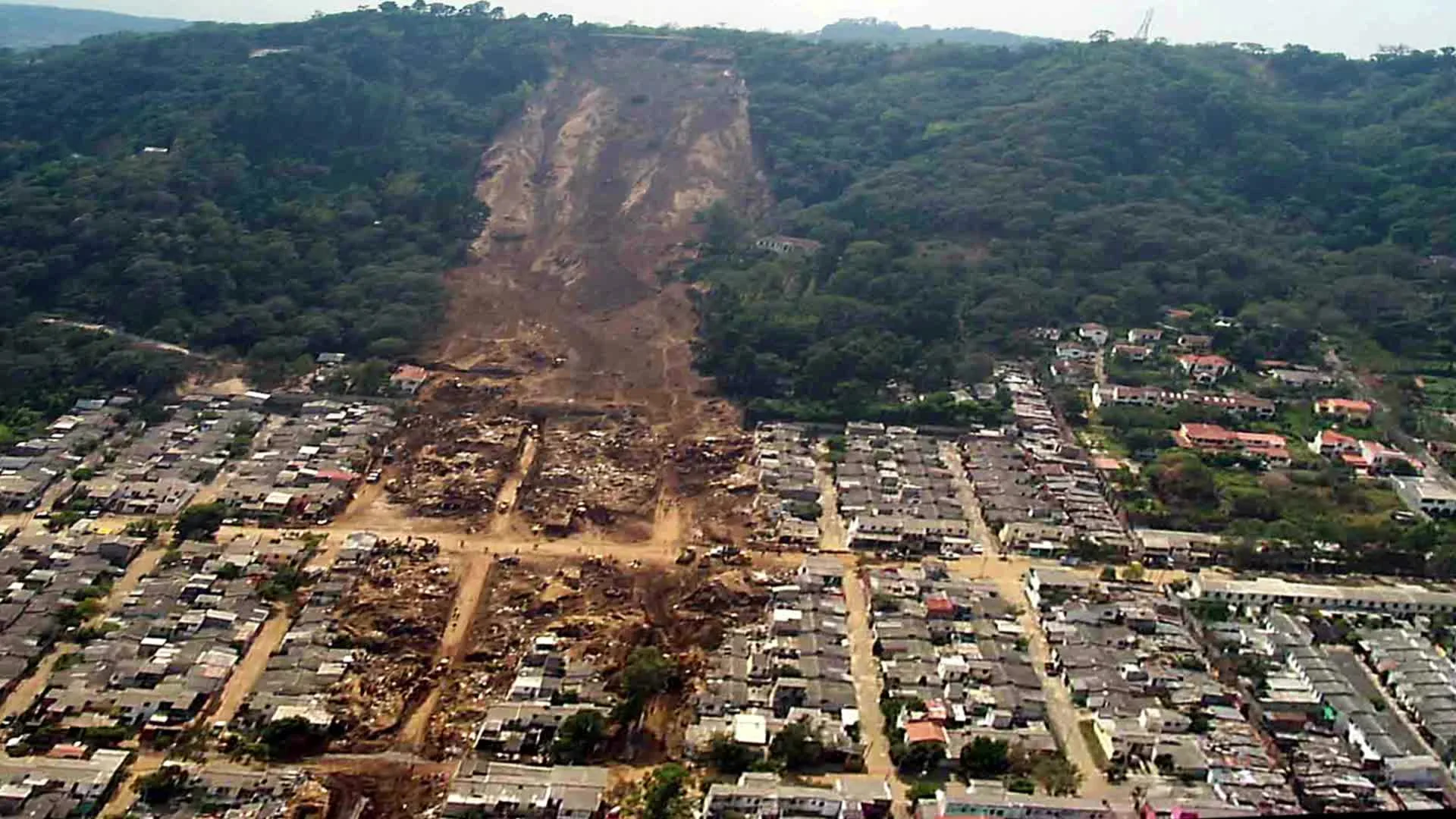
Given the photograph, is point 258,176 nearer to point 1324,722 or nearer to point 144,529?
point 144,529

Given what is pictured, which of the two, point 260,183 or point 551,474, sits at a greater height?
point 260,183

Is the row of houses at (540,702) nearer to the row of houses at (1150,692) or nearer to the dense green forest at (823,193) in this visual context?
the row of houses at (1150,692)

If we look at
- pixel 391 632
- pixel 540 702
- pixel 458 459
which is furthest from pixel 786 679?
pixel 458 459

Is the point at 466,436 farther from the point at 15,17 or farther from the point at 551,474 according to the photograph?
the point at 15,17

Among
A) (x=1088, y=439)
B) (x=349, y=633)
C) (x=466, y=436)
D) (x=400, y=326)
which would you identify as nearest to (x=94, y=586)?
(x=349, y=633)

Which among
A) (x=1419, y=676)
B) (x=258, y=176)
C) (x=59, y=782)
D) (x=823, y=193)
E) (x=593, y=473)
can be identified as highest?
(x=258, y=176)

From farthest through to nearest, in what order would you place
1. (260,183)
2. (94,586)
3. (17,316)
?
(260,183)
(17,316)
(94,586)

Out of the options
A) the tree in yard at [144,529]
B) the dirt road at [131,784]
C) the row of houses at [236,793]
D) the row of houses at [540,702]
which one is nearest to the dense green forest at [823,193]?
the tree in yard at [144,529]

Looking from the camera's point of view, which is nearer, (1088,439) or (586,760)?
(586,760)
